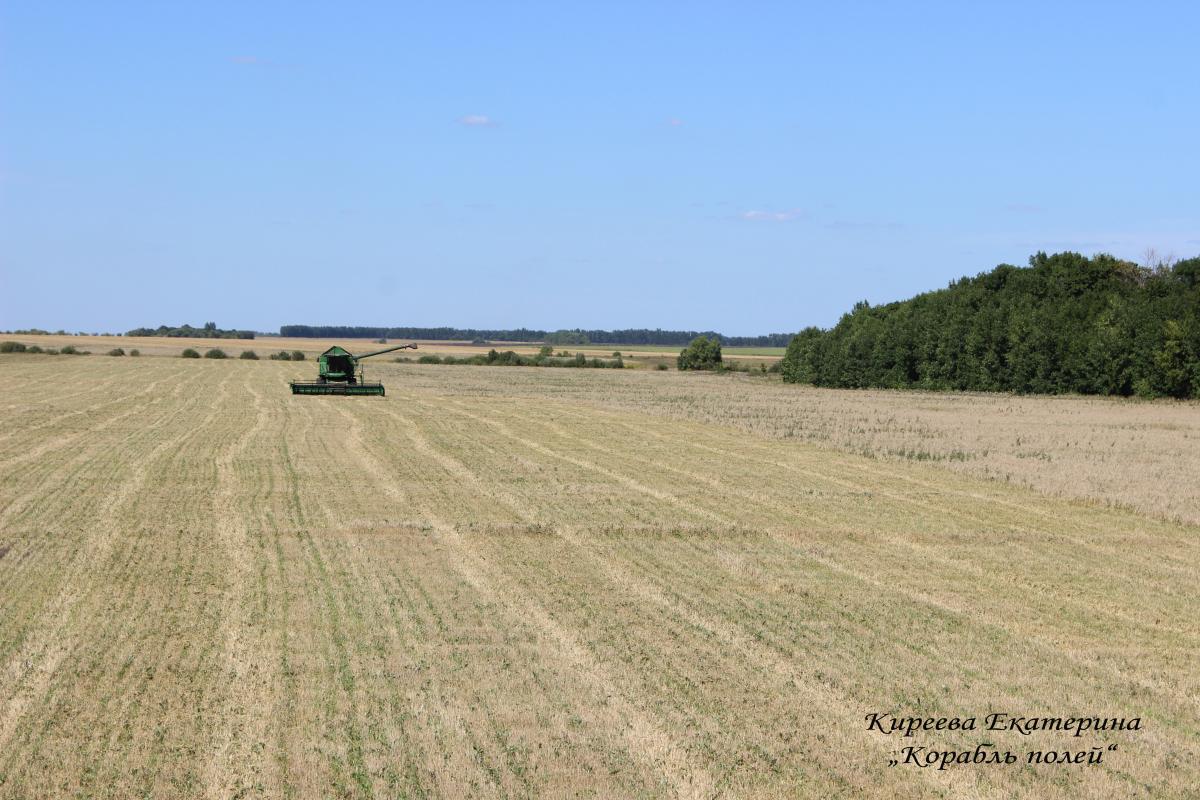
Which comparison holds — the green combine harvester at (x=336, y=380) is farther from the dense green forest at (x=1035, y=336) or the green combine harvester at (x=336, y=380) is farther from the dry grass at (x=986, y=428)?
the dense green forest at (x=1035, y=336)

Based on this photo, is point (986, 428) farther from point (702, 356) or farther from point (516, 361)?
point (702, 356)

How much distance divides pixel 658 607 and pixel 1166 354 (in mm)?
63983

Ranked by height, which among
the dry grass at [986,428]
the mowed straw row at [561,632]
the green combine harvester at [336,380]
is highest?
the green combine harvester at [336,380]

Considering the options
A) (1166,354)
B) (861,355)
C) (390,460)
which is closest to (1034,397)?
(1166,354)

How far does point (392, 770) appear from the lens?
27.8 ft

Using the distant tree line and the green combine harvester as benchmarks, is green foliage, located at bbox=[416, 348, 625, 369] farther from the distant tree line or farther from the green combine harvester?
the green combine harvester

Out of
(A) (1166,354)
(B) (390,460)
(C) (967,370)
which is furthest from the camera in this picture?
(C) (967,370)

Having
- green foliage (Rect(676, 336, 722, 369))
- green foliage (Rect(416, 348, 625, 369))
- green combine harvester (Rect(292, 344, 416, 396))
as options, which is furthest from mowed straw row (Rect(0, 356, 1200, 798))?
green foliage (Rect(676, 336, 722, 369))

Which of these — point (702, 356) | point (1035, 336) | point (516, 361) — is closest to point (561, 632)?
point (1035, 336)

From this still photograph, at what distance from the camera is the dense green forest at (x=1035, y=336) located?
71562 mm

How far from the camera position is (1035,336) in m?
78.6

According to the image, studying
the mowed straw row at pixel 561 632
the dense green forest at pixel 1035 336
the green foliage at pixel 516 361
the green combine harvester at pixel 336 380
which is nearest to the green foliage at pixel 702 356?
the green foliage at pixel 516 361

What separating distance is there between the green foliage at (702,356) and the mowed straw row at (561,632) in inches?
4100

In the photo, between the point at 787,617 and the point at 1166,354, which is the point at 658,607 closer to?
the point at 787,617
